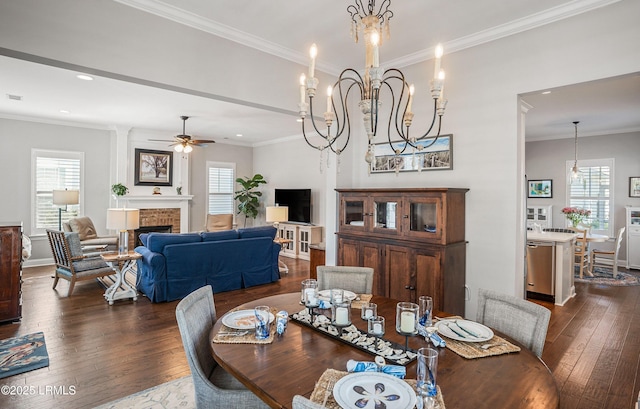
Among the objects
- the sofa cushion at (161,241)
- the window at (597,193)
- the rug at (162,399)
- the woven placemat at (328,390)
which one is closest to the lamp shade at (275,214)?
the sofa cushion at (161,241)

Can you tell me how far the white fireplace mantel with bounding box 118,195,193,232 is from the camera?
732 cm

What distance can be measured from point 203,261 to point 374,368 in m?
3.88

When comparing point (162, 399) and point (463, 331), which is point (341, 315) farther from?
point (162, 399)

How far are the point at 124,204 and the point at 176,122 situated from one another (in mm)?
2092

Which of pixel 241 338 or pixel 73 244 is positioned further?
pixel 73 244

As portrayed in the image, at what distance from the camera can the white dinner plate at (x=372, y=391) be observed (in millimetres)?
1122

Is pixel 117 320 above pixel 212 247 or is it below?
below

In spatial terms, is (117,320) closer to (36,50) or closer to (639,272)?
(36,50)

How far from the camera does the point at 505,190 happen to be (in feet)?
10.4

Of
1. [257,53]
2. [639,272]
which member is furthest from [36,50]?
[639,272]

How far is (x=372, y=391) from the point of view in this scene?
1.19m

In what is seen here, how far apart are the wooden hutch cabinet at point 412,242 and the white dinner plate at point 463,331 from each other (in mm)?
1368

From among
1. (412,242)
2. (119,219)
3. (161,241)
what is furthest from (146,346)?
(412,242)

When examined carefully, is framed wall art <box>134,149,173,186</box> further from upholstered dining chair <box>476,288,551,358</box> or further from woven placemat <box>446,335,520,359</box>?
woven placemat <box>446,335,520,359</box>
